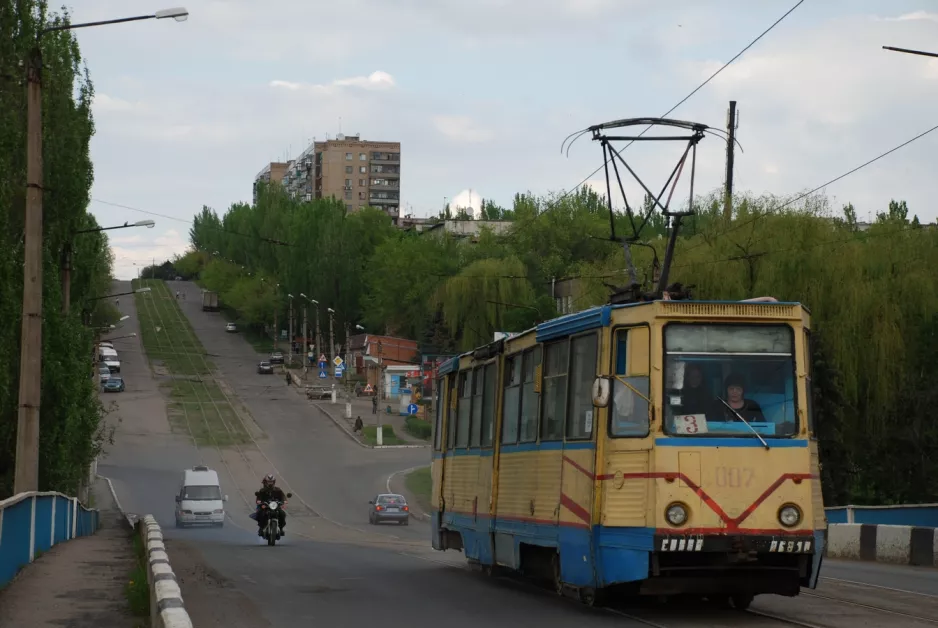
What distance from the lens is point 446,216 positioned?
156500mm

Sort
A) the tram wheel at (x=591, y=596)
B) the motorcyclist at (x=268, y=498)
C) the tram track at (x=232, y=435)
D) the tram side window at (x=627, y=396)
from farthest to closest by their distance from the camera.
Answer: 1. the tram track at (x=232, y=435)
2. the motorcyclist at (x=268, y=498)
3. the tram wheel at (x=591, y=596)
4. the tram side window at (x=627, y=396)

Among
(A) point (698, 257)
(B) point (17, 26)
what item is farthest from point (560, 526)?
(A) point (698, 257)

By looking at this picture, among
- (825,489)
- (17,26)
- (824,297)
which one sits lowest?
(825,489)

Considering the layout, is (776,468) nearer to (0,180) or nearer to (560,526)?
(560,526)

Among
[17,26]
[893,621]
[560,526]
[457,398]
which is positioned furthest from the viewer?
[17,26]

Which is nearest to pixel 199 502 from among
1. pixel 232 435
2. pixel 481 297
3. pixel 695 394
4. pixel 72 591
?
pixel 232 435

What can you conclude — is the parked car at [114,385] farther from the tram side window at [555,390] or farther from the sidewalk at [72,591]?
the tram side window at [555,390]

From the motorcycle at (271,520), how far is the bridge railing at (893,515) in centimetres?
1239

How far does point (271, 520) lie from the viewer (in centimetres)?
3152

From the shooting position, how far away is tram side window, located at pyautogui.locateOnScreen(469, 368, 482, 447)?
18344 millimetres

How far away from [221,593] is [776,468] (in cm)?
679

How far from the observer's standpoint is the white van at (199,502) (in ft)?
178

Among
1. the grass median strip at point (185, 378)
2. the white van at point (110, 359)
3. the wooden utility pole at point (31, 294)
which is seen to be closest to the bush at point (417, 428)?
the grass median strip at point (185, 378)

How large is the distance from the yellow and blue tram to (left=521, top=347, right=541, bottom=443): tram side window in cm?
123
